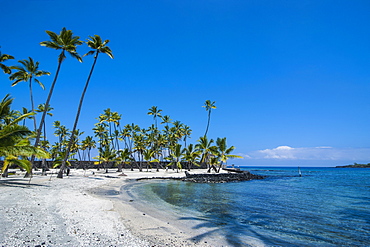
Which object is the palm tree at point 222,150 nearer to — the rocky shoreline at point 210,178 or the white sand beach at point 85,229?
the rocky shoreline at point 210,178

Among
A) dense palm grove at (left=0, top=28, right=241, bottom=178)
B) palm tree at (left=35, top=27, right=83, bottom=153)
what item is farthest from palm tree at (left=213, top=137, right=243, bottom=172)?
palm tree at (left=35, top=27, right=83, bottom=153)

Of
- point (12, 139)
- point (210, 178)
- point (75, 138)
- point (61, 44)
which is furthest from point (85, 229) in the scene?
point (75, 138)

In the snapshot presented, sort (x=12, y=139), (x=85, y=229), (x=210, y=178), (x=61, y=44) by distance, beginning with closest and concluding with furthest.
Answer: (x=85, y=229) → (x=12, y=139) → (x=61, y=44) → (x=210, y=178)

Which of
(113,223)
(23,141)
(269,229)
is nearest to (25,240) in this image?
(113,223)

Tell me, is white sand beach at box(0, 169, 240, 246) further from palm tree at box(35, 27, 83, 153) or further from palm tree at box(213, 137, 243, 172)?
palm tree at box(213, 137, 243, 172)

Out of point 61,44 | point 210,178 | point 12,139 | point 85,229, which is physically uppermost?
point 61,44

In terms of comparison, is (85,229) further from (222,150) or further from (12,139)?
(222,150)

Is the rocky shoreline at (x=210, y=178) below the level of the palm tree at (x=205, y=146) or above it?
below

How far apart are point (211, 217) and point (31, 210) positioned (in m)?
8.21

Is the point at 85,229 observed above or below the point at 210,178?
above

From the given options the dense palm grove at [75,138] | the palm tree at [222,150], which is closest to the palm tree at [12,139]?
the dense palm grove at [75,138]

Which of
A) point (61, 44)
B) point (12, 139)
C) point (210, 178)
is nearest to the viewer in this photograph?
point (12, 139)

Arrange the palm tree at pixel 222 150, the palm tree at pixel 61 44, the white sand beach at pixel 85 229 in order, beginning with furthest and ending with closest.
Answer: the palm tree at pixel 222 150, the palm tree at pixel 61 44, the white sand beach at pixel 85 229

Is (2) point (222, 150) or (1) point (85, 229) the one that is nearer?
(1) point (85, 229)
